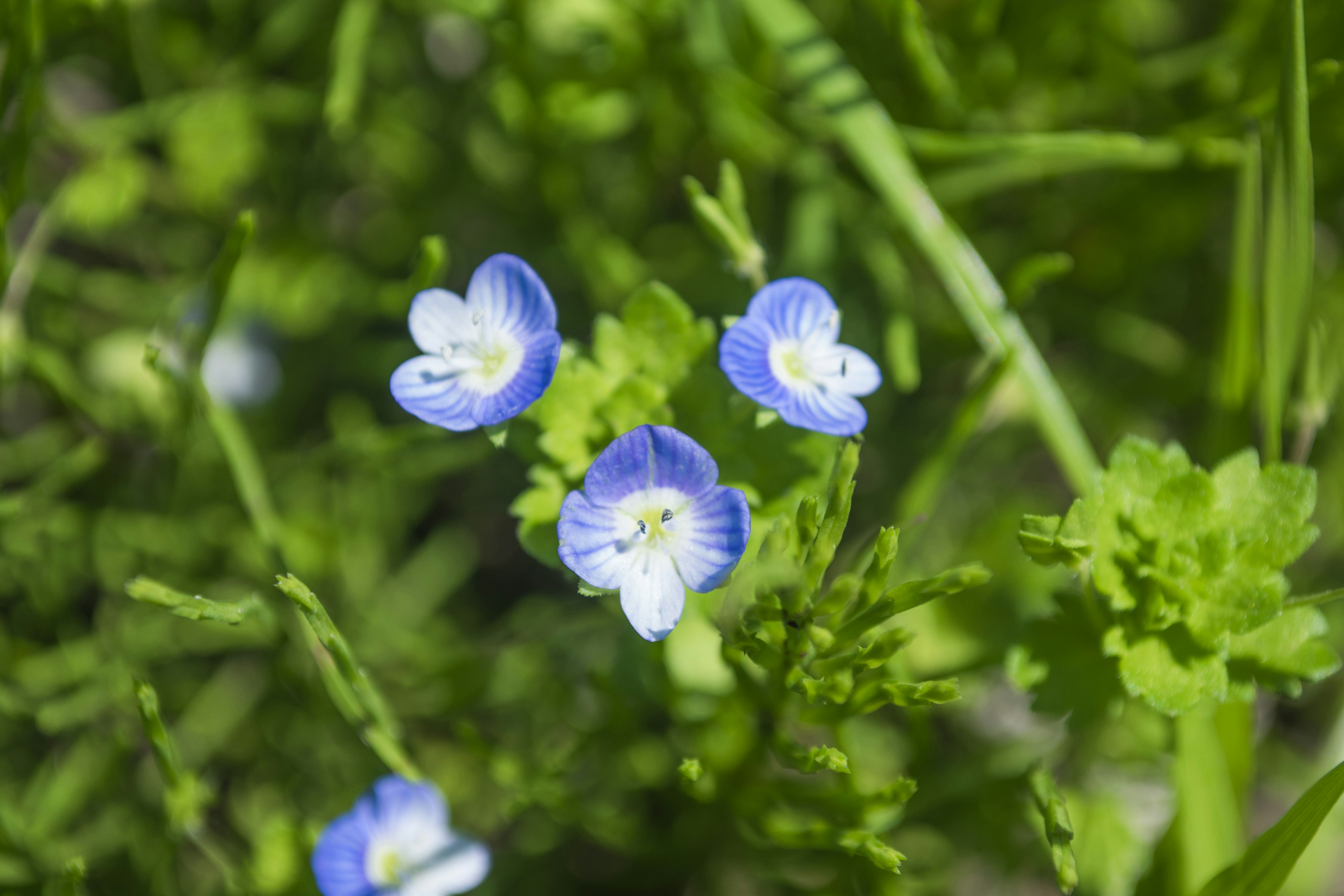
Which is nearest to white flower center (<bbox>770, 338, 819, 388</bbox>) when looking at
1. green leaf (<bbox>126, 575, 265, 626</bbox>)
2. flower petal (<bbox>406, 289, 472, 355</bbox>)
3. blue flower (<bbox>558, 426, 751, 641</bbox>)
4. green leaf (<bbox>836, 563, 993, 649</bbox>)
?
blue flower (<bbox>558, 426, 751, 641</bbox>)

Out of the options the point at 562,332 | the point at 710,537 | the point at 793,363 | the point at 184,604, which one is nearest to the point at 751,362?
the point at 793,363

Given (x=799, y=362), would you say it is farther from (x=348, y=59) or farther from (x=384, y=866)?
(x=348, y=59)

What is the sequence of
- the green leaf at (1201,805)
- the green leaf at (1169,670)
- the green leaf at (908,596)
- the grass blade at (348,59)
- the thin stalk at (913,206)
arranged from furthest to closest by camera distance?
the grass blade at (348,59) < the thin stalk at (913,206) < the green leaf at (1201,805) < the green leaf at (1169,670) < the green leaf at (908,596)

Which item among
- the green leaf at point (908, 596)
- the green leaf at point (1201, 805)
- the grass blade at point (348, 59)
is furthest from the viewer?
the grass blade at point (348, 59)

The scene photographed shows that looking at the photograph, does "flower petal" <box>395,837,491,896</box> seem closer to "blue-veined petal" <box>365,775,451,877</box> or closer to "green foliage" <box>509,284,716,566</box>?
"blue-veined petal" <box>365,775,451,877</box>

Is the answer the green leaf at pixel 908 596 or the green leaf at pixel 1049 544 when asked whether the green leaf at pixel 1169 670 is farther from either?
the green leaf at pixel 908 596

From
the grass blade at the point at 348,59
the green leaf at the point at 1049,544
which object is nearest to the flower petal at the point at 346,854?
the green leaf at the point at 1049,544
